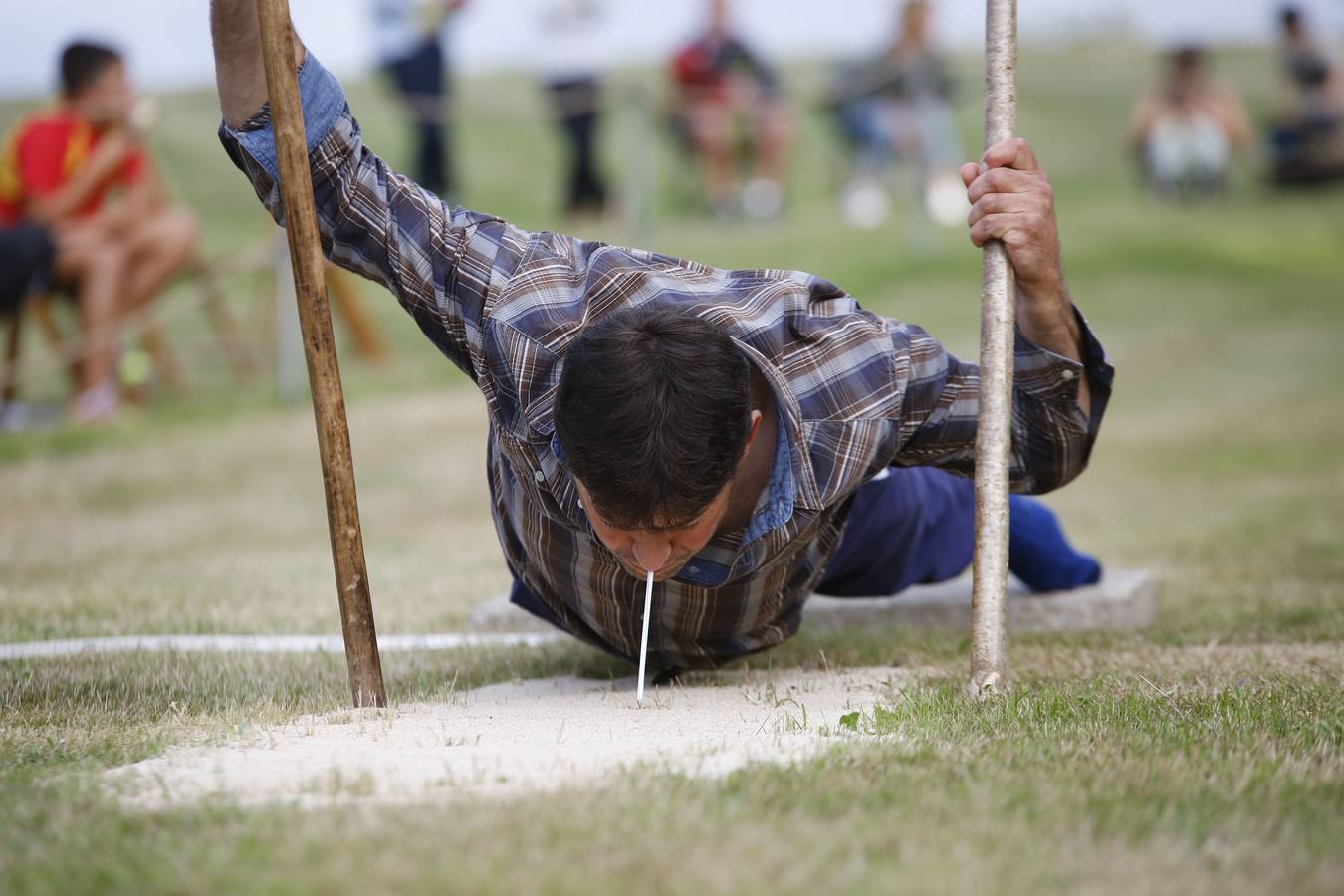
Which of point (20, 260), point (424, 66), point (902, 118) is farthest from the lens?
point (902, 118)

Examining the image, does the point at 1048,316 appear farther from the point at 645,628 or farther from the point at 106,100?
the point at 106,100

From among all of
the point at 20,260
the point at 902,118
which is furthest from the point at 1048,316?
the point at 902,118

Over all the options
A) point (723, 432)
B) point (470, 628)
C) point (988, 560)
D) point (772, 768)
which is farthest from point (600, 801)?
point (470, 628)

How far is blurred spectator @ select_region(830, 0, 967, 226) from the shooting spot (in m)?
13.9

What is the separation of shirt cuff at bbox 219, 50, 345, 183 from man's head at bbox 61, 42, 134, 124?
20.5ft

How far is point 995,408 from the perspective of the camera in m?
3.04

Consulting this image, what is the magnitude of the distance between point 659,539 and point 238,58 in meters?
1.33

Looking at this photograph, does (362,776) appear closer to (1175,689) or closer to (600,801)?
(600,801)

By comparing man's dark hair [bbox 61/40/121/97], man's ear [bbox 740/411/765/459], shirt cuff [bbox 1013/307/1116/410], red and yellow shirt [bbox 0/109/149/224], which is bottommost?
man's ear [bbox 740/411/765/459]

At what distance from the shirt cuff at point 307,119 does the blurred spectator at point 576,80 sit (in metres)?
9.89

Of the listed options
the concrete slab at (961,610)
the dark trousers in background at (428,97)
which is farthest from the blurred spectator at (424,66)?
the concrete slab at (961,610)

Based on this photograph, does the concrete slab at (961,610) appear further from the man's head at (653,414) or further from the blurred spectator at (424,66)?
the blurred spectator at (424,66)

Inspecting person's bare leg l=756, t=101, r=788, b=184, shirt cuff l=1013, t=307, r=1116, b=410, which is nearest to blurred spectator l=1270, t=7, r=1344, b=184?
person's bare leg l=756, t=101, r=788, b=184

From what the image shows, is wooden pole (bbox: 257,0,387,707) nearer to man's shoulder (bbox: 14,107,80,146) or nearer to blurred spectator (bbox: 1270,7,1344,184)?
man's shoulder (bbox: 14,107,80,146)
